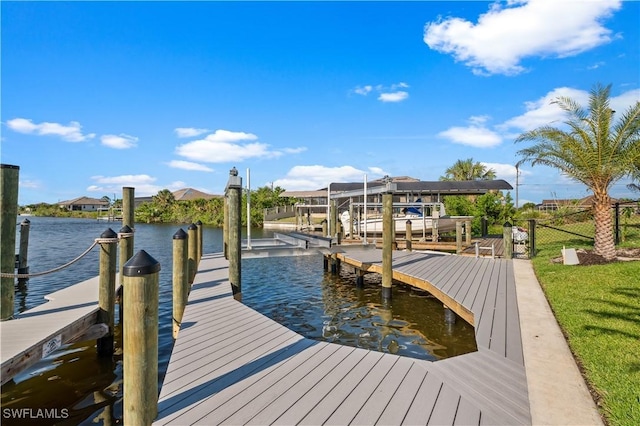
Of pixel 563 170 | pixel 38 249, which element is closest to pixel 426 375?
pixel 563 170

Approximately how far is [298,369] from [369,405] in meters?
1.04

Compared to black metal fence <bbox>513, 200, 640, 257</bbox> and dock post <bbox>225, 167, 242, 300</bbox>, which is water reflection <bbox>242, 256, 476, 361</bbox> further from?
black metal fence <bbox>513, 200, 640, 257</bbox>

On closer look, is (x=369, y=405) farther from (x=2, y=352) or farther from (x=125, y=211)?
(x=125, y=211)

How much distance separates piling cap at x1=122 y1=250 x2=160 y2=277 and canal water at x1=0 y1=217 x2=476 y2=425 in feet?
9.91

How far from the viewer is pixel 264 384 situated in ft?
11.8

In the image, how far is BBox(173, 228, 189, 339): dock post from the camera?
6.52m

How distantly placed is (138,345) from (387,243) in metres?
7.18

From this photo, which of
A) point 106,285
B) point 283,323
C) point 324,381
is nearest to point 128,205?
point 106,285

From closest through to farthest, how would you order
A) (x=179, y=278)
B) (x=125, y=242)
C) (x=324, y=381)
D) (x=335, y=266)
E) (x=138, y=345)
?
1. (x=138, y=345)
2. (x=324, y=381)
3. (x=179, y=278)
4. (x=125, y=242)
5. (x=335, y=266)

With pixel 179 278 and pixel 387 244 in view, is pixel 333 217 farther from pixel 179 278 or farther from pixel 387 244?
pixel 179 278

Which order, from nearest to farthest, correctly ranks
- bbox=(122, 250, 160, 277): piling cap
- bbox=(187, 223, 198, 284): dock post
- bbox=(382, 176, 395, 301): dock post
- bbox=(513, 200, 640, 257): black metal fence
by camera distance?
bbox=(122, 250, 160, 277): piling cap < bbox=(382, 176, 395, 301): dock post < bbox=(187, 223, 198, 284): dock post < bbox=(513, 200, 640, 257): black metal fence

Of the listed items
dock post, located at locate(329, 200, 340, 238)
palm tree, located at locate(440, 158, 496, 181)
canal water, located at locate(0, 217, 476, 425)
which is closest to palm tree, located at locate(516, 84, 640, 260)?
canal water, located at locate(0, 217, 476, 425)

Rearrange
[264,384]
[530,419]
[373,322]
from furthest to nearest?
[373,322] < [264,384] < [530,419]

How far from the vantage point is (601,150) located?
10.8 meters
